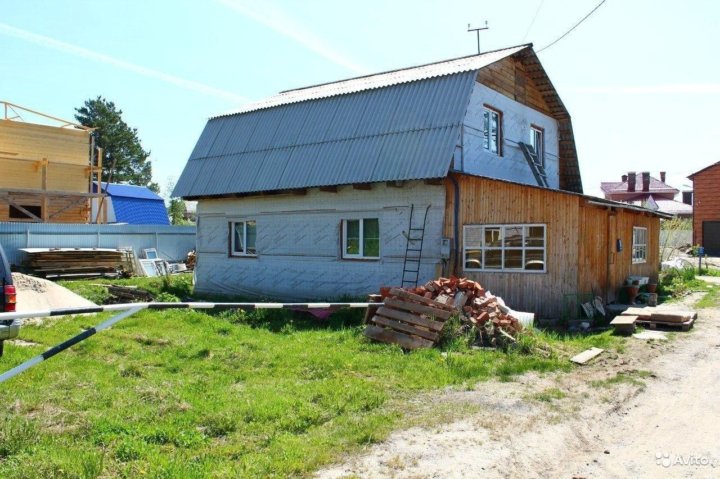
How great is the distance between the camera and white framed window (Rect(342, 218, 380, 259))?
16.0 meters

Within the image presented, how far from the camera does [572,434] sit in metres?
5.80

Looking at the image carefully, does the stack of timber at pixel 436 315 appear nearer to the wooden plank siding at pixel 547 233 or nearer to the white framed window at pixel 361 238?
the wooden plank siding at pixel 547 233

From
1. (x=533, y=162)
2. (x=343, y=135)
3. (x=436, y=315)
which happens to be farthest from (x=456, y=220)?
(x=533, y=162)

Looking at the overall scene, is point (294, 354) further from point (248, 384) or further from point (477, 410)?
point (477, 410)

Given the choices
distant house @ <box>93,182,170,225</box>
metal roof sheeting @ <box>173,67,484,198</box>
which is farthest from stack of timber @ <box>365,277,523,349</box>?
distant house @ <box>93,182,170,225</box>

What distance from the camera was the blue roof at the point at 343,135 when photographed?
14914mm

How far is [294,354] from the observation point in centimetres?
927

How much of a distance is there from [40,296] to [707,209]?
40179mm

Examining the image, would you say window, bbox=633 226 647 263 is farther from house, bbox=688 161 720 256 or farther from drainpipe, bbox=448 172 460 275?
house, bbox=688 161 720 256

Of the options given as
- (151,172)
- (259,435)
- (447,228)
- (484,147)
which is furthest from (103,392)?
(151,172)

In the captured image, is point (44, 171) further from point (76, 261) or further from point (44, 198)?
point (76, 261)

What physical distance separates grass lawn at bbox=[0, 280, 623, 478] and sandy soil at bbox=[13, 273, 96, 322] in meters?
2.30

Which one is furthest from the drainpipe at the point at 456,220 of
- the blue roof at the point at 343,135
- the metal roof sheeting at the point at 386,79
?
the metal roof sheeting at the point at 386,79

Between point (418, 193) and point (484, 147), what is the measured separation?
2.80 meters
